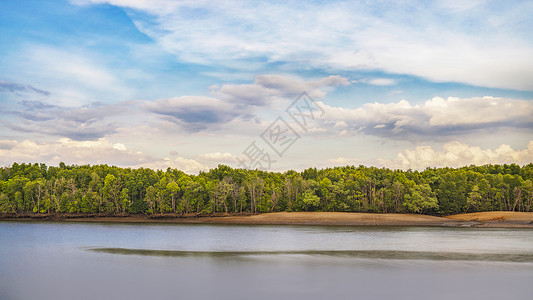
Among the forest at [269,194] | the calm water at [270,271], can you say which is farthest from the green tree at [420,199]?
the calm water at [270,271]

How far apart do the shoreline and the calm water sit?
3584 centimetres

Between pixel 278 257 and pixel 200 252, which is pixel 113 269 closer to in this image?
pixel 200 252

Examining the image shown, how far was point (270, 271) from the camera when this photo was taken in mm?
29281

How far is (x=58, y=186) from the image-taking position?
10562 centimetres

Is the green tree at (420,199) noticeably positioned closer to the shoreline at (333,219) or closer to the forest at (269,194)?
the forest at (269,194)

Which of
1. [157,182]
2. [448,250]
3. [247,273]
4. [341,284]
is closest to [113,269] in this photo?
[247,273]

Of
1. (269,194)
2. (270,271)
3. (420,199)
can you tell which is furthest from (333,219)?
(270,271)

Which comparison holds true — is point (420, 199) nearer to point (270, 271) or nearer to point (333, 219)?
point (333, 219)

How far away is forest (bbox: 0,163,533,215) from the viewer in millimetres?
92875

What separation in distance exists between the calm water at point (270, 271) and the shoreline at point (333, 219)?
Result: 3584cm

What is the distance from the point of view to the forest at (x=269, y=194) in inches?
3656

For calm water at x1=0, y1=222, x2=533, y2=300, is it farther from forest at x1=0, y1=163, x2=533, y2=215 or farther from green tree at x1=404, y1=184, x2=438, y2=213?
forest at x1=0, y1=163, x2=533, y2=215

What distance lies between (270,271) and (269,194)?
76.3m

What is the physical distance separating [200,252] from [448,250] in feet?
79.7
